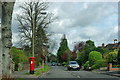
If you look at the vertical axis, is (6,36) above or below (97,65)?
above

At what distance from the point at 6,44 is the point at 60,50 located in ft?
332

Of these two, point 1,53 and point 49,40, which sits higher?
point 49,40

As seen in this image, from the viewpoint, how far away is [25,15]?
3272cm

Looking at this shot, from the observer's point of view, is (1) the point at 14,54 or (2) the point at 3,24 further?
(1) the point at 14,54

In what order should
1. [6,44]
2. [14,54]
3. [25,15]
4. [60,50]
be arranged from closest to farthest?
[6,44] → [14,54] → [25,15] → [60,50]

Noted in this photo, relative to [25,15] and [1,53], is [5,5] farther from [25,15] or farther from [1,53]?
[25,15]

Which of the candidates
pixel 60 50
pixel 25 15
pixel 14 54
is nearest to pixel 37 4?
pixel 25 15

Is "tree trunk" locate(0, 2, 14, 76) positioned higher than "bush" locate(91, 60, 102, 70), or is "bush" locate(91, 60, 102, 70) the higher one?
"tree trunk" locate(0, 2, 14, 76)

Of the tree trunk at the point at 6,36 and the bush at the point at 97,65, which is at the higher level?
the tree trunk at the point at 6,36

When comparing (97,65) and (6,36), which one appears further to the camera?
(97,65)

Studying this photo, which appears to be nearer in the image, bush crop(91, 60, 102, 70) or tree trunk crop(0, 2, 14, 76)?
tree trunk crop(0, 2, 14, 76)

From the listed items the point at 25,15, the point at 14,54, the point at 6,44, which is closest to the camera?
the point at 6,44

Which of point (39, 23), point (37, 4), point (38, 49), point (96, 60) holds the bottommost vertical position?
point (96, 60)

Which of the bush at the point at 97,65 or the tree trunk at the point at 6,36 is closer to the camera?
the tree trunk at the point at 6,36
